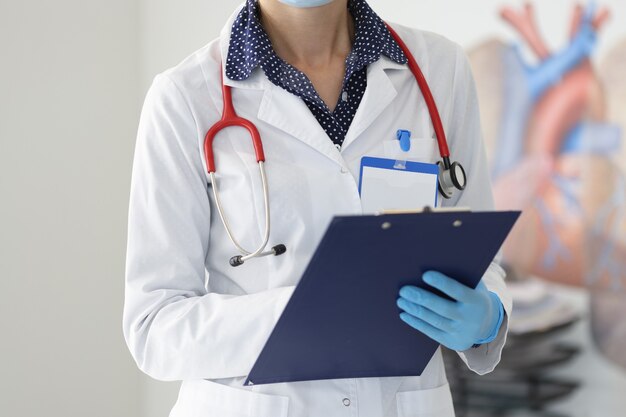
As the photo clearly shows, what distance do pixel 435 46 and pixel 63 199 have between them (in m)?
1.36

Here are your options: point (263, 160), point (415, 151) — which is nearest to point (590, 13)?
point (415, 151)

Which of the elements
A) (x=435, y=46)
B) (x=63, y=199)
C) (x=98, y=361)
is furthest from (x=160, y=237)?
(x=98, y=361)

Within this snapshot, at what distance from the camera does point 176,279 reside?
3.40ft

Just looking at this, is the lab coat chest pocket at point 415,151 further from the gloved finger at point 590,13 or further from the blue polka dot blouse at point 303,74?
the gloved finger at point 590,13

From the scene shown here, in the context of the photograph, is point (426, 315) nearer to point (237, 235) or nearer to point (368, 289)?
point (368, 289)

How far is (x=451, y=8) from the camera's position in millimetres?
2607

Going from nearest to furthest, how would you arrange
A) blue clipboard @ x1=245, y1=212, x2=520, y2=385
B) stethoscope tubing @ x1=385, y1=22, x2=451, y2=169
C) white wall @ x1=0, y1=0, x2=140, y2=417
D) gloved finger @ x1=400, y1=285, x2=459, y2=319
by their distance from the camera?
blue clipboard @ x1=245, y1=212, x2=520, y2=385 → gloved finger @ x1=400, y1=285, x2=459, y2=319 → stethoscope tubing @ x1=385, y1=22, x2=451, y2=169 → white wall @ x1=0, y1=0, x2=140, y2=417

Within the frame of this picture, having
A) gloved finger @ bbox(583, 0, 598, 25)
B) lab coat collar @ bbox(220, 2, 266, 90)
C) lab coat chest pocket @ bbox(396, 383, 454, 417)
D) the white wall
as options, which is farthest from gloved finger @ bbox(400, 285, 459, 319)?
gloved finger @ bbox(583, 0, 598, 25)

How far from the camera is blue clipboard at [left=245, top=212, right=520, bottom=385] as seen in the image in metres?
0.77

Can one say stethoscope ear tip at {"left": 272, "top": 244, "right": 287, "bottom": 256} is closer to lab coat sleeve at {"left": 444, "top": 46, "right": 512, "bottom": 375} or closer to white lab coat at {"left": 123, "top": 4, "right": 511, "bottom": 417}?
white lab coat at {"left": 123, "top": 4, "right": 511, "bottom": 417}

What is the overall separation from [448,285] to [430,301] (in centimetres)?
3

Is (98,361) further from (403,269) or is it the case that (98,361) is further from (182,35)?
(403,269)

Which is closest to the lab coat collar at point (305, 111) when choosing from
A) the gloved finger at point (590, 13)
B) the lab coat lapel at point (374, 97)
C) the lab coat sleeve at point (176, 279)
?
the lab coat lapel at point (374, 97)

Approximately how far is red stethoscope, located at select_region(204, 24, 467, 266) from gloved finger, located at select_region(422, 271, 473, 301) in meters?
0.21
